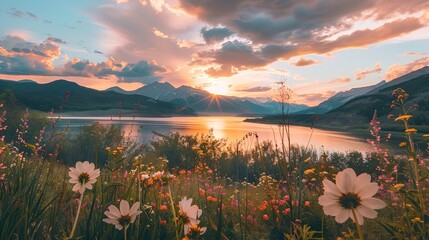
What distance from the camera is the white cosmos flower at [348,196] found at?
1267mm

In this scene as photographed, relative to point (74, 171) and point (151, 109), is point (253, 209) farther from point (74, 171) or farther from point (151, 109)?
point (151, 109)

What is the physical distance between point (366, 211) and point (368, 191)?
0.26 ft

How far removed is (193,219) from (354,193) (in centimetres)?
81

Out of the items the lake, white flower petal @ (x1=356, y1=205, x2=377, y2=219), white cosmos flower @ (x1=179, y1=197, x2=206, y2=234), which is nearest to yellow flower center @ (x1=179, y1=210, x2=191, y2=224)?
white cosmos flower @ (x1=179, y1=197, x2=206, y2=234)

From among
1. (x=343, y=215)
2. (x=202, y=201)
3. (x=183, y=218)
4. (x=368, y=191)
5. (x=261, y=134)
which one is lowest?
(x=261, y=134)

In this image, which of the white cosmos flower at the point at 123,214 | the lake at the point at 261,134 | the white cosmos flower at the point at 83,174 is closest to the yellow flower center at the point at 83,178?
the white cosmos flower at the point at 83,174

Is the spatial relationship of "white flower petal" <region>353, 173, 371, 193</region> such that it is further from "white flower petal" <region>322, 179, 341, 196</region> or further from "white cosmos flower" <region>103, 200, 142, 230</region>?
"white cosmos flower" <region>103, 200, 142, 230</region>

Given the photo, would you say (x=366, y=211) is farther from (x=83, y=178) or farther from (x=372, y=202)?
(x=83, y=178)

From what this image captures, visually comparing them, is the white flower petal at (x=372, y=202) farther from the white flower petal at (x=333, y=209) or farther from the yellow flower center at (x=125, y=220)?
the yellow flower center at (x=125, y=220)

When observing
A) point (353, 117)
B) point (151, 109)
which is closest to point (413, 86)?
point (353, 117)

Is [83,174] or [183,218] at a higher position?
[83,174]

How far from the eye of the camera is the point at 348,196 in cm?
130

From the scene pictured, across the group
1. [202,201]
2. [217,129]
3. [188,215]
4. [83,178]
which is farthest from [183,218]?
[217,129]

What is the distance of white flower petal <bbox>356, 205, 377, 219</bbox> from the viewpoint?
A: 48.3 inches
